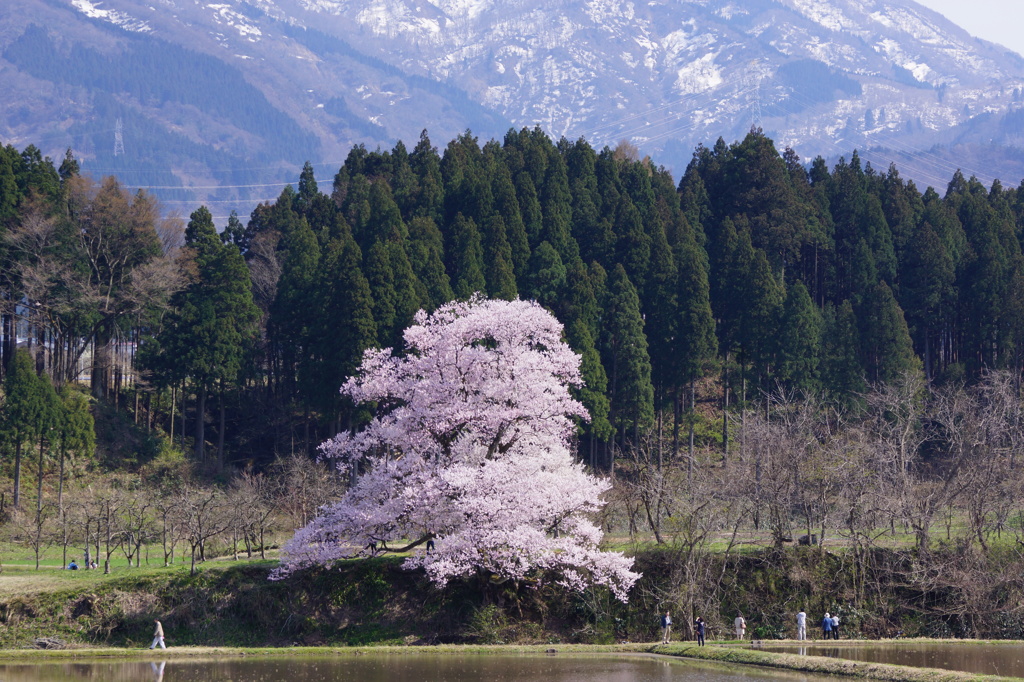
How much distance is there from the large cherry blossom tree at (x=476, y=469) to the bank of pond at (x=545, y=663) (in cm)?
260

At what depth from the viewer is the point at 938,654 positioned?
93.9ft

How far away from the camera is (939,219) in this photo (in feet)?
220

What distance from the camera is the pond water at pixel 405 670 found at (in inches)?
1015

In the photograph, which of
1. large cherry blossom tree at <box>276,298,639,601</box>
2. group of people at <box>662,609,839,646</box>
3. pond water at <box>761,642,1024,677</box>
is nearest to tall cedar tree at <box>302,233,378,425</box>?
large cherry blossom tree at <box>276,298,639,601</box>

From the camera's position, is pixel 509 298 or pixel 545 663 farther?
pixel 509 298

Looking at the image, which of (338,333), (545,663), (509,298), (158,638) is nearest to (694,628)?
(545,663)

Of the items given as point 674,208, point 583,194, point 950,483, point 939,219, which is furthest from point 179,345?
point 939,219

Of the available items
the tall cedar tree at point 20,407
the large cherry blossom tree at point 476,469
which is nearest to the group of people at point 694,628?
the large cherry blossom tree at point 476,469

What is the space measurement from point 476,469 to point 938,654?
12294 mm

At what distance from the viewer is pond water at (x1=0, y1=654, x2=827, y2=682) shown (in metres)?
25.8

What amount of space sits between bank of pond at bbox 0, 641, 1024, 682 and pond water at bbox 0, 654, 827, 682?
0.02 meters

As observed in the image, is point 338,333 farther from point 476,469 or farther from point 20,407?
point 476,469

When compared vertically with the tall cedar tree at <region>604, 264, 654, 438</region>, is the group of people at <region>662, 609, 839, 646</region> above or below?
below

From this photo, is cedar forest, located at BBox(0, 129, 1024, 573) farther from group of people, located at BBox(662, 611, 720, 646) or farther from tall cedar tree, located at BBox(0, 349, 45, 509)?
group of people, located at BBox(662, 611, 720, 646)
